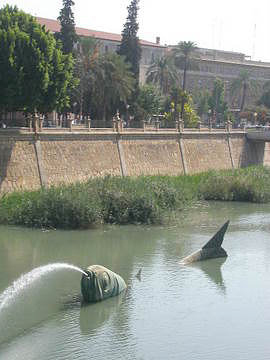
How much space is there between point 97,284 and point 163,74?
52.2 meters

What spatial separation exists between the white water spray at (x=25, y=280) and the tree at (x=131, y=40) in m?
34.7

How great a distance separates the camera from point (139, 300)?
2078 cm

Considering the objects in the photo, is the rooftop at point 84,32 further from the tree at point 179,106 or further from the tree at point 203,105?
the tree at point 179,106

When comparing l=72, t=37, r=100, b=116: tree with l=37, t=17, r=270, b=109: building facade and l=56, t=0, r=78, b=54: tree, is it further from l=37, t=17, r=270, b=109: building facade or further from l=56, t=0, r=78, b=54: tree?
l=37, t=17, r=270, b=109: building facade

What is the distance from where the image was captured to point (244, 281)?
23.6 meters

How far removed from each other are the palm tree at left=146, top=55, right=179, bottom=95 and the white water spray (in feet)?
157

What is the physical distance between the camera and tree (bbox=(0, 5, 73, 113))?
32.6 meters

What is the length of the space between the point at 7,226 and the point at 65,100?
355 inches

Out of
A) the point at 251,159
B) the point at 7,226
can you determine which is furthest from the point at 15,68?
the point at 251,159

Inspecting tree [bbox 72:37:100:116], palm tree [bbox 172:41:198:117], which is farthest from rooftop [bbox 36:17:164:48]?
tree [bbox 72:37:100:116]

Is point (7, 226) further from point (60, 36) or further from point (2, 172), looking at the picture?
point (60, 36)

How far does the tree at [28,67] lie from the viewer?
107ft

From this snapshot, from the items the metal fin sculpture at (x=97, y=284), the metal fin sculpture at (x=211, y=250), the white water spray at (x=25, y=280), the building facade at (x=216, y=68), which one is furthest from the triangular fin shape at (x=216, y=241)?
the building facade at (x=216, y=68)

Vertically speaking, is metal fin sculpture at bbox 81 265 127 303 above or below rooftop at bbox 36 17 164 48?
below
